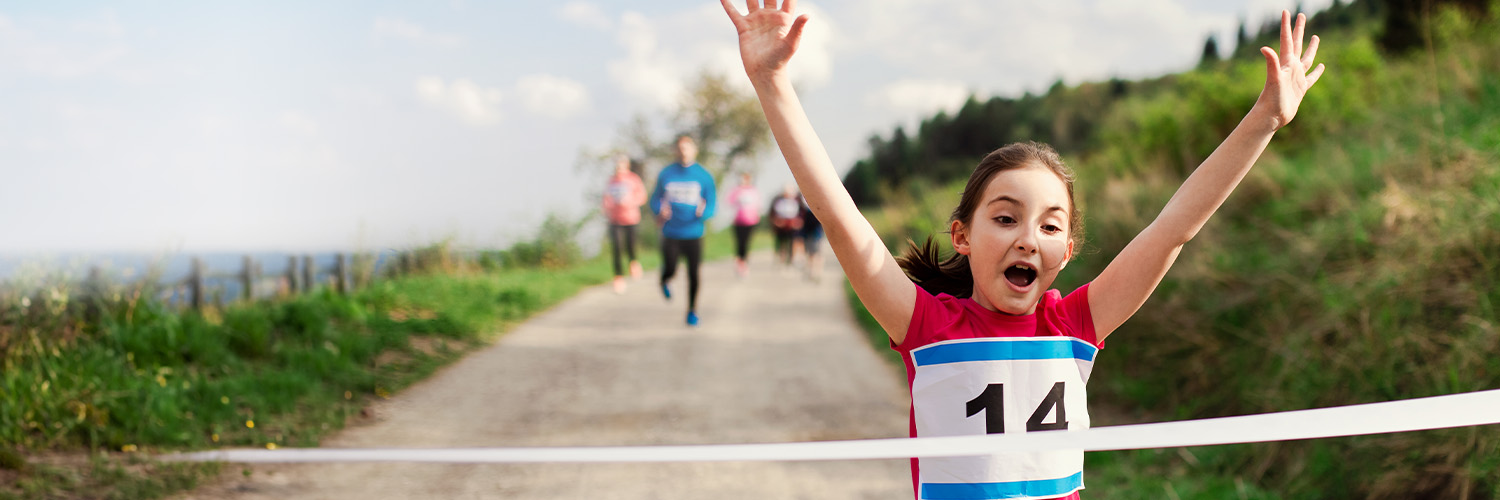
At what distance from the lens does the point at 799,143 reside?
1287 millimetres

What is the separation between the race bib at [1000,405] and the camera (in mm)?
1349

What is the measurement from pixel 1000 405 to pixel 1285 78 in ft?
2.12

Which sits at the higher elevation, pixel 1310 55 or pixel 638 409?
pixel 1310 55

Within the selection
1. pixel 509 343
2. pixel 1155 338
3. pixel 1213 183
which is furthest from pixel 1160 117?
pixel 1213 183

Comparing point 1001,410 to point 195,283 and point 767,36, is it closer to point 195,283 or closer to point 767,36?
point 767,36

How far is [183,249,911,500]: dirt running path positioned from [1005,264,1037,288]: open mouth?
12.4 feet

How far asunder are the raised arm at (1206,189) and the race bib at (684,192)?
25.5 feet

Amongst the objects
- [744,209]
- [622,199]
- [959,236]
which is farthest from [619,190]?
[959,236]

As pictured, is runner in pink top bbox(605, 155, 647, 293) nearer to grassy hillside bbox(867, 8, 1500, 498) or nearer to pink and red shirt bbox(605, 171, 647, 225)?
pink and red shirt bbox(605, 171, 647, 225)

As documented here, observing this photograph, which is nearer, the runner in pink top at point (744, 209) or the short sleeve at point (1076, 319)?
the short sleeve at point (1076, 319)

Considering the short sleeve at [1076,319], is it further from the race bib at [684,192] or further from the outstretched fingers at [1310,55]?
the race bib at [684,192]

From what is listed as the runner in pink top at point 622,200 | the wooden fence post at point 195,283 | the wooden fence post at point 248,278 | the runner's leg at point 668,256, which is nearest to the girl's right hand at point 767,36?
the runner's leg at point 668,256

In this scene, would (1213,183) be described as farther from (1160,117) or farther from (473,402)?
(1160,117)

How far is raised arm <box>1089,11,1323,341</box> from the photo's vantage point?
1317 millimetres
